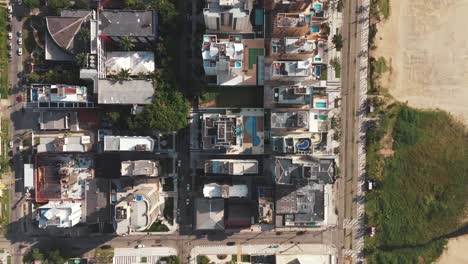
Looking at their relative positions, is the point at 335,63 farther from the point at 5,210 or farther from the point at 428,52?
the point at 5,210

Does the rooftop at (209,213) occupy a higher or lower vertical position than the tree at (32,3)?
lower

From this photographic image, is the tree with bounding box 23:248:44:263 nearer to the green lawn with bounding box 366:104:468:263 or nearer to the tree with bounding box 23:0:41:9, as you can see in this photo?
the tree with bounding box 23:0:41:9

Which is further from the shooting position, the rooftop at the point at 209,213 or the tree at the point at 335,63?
the tree at the point at 335,63

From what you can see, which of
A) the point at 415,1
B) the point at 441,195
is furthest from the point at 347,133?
the point at 415,1

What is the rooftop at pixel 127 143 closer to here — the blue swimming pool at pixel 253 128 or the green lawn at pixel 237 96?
the green lawn at pixel 237 96

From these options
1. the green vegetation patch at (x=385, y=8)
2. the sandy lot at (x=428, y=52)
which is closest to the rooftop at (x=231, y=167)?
the sandy lot at (x=428, y=52)
